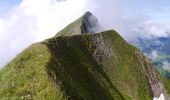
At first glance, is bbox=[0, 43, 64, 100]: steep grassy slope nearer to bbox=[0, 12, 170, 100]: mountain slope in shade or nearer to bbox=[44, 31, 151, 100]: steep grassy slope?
bbox=[0, 12, 170, 100]: mountain slope in shade

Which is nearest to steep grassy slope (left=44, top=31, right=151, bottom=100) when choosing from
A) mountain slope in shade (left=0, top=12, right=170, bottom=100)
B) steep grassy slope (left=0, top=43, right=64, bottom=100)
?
mountain slope in shade (left=0, top=12, right=170, bottom=100)

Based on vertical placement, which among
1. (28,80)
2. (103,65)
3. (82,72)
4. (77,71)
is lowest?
(103,65)

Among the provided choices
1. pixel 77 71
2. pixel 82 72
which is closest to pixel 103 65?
pixel 82 72

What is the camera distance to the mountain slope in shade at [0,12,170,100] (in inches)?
2350

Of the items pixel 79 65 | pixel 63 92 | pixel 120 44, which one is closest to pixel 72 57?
pixel 79 65

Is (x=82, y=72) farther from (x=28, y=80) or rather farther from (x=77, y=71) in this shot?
(x=28, y=80)

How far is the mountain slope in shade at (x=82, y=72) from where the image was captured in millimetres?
59688

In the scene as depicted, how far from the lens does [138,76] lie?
143625 mm

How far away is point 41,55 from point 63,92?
18423 mm

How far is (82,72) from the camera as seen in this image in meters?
96.2

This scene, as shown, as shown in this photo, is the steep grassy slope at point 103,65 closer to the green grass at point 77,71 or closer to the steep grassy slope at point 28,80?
the green grass at point 77,71

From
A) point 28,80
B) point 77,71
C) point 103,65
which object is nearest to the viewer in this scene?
point 28,80

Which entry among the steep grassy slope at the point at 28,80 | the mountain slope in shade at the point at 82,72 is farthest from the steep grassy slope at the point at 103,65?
the steep grassy slope at the point at 28,80

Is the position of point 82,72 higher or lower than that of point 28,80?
lower
